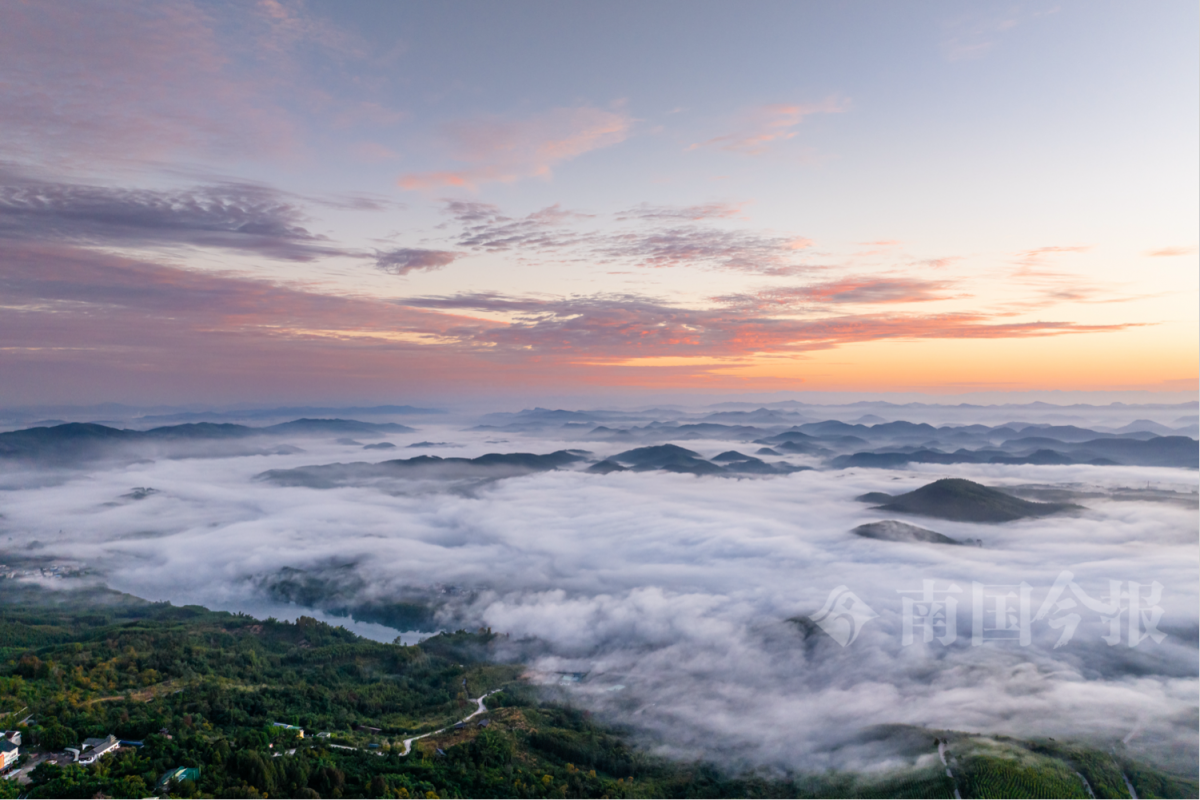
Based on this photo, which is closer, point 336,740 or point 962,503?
point 336,740

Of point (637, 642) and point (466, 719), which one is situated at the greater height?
point (466, 719)

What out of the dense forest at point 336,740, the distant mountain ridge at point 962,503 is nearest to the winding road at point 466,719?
the dense forest at point 336,740

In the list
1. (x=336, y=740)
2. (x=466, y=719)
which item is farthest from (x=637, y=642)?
(x=336, y=740)

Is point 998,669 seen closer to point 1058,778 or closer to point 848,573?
point 1058,778

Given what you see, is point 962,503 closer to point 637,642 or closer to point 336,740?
point 637,642

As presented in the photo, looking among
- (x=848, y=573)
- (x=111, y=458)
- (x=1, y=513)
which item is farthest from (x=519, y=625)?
(x=111, y=458)

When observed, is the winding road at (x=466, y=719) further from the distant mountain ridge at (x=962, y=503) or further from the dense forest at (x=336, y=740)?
the distant mountain ridge at (x=962, y=503)
